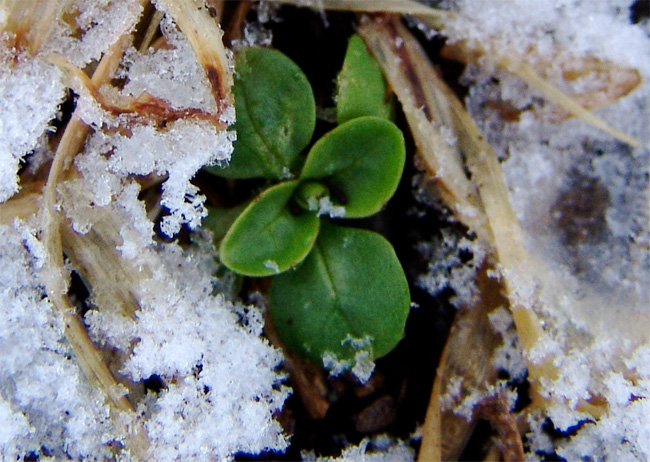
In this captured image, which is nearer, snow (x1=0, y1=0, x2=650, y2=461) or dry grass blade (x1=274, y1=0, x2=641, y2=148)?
snow (x1=0, y1=0, x2=650, y2=461)

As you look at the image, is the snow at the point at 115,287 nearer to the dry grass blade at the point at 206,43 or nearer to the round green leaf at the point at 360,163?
the dry grass blade at the point at 206,43

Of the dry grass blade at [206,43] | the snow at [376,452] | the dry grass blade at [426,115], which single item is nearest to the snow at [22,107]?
the dry grass blade at [206,43]

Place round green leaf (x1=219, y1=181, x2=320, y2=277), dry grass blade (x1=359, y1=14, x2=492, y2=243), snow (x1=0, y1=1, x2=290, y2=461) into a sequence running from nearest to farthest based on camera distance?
snow (x1=0, y1=1, x2=290, y2=461)
round green leaf (x1=219, y1=181, x2=320, y2=277)
dry grass blade (x1=359, y1=14, x2=492, y2=243)

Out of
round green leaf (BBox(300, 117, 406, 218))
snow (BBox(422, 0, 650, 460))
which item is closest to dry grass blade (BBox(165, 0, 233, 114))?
round green leaf (BBox(300, 117, 406, 218))

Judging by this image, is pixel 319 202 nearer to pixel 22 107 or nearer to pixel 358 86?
pixel 358 86

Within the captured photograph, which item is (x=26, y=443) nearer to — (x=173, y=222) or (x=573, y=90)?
(x=173, y=222)

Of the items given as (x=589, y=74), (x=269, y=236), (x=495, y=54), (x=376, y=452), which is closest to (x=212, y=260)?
(x=269, y=236)

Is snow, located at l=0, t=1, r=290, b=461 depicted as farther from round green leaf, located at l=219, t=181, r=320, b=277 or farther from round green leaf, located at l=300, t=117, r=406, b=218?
round green leaf, located at l=300, t=117, r=406, b=218
